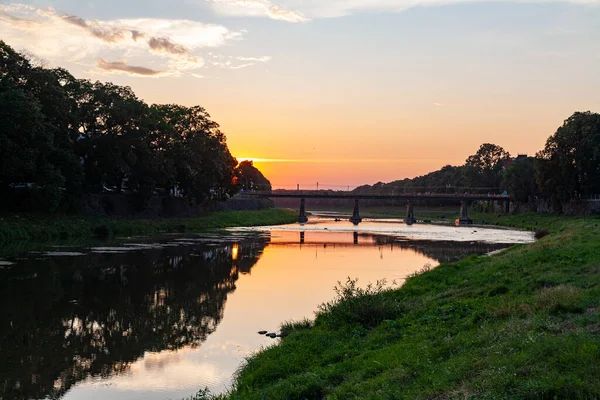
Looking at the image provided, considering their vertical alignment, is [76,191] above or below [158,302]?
above

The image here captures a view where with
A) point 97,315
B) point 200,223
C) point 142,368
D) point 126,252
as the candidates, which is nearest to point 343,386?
point 142,368

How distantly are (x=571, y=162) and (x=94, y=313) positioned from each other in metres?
84.0

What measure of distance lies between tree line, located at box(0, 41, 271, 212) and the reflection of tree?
43.8 feet

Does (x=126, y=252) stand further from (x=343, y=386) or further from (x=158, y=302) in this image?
(x=343, y=386)

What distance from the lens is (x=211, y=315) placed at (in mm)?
24344

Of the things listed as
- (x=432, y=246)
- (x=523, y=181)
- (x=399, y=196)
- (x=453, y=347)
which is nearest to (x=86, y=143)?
(x=432, y=246)

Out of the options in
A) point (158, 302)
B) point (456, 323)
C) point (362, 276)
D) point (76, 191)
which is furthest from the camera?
point (76, 191)

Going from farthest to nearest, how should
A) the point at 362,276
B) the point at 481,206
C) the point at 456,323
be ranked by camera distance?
the point at 481,206 → the point at 362,276 → the point at 456,323

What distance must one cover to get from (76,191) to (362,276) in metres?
37.8

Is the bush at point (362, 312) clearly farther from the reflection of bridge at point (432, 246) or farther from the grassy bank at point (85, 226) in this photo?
the grassy bank at point (85, 226)

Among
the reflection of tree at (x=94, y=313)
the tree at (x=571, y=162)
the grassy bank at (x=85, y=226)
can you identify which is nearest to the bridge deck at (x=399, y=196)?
the tree at (x=571, y=162)

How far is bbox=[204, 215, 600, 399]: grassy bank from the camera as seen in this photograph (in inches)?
388

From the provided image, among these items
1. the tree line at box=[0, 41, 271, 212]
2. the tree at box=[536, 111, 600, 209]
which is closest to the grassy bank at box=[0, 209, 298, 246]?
the tree line at box=[0, 41, 271, 212]

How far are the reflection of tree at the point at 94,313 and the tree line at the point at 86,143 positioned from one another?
43.8 ft
